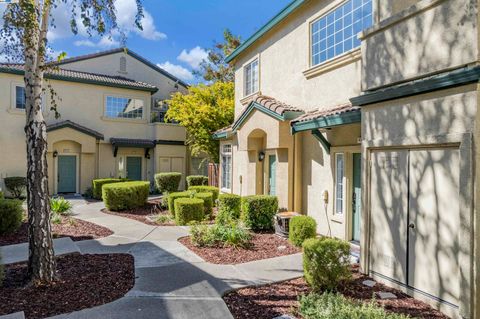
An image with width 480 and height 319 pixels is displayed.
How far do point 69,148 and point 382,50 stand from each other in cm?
1979

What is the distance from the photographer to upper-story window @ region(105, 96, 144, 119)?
22266 mm

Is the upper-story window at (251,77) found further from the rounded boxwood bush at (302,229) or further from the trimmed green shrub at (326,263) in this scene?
the trimmed green shrub at (326,263)

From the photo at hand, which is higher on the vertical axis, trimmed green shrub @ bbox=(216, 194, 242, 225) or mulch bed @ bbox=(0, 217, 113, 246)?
trimmed green shrub @ bbox=(216, 194, 242, 225)

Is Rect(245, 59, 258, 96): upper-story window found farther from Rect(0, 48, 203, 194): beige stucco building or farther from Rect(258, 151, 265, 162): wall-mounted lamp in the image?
Rect(0, 48, 203, 194): beige stucco building

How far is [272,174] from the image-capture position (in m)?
12.6

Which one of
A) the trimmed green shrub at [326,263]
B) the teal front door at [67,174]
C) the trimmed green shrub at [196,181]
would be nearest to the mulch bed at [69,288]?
the trimmed green shrub at [326,263]

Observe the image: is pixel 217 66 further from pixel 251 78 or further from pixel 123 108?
pixel 251 78

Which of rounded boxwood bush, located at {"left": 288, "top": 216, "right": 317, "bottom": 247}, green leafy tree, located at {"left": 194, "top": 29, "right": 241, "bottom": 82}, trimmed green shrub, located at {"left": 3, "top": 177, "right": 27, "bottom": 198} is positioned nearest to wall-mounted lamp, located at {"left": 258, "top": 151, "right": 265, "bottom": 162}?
rounded boxwood bush, located at {"left": 288, "top": 216, "right": 317, "bottom": 247}

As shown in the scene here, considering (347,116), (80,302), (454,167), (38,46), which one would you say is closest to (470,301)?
(454,167)

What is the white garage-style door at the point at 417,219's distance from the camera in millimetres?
4914

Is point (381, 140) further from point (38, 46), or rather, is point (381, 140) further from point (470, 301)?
point (38, 46)

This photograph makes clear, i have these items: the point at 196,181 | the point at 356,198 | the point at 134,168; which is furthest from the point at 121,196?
the point at 356,198

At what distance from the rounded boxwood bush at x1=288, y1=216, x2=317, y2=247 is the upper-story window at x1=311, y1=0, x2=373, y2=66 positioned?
189 inches

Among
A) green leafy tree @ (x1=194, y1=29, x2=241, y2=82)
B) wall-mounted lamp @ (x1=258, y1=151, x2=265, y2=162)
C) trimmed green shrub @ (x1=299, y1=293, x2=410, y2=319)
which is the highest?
green leafy tree @ (x1=194, y1=29, x2=241, y2=82)
